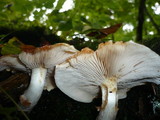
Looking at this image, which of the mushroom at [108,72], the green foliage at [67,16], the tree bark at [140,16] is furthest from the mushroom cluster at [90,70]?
the tree bark at [140,16]

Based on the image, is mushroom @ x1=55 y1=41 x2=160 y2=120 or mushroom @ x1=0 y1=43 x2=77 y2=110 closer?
mushroom @ x1=55 y1=41 x2=160 y2=120

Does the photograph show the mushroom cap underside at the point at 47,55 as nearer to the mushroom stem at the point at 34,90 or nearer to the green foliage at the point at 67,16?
the mushroom stem at the point at 34,90

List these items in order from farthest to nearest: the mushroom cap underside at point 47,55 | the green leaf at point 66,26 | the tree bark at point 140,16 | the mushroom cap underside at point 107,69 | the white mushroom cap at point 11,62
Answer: the tree bark at point 140,16 → the green leaf at point 66,26 → the white mushroom cap at point 11,62 → the mushroom cap underside at point 47,55 → the mushroom cap underside at point 107,69

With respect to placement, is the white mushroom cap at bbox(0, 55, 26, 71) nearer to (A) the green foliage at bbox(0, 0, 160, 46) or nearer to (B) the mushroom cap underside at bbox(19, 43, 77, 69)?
(B) the mushroom cap underside at bbox(19, 43, 77, 69)

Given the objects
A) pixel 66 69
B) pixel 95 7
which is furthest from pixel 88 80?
pixel 95 7

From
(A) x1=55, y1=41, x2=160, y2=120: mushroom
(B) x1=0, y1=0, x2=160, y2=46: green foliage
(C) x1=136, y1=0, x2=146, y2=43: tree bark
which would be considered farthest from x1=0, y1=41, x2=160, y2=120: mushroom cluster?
(C) x1=136, y1=0, x2=146, y2=43: tree bark

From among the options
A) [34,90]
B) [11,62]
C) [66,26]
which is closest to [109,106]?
[34,90]

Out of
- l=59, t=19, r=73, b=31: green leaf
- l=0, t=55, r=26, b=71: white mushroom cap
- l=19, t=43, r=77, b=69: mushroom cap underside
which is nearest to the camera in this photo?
l=19, t=43, r=77, b=69: mushroom cap underside

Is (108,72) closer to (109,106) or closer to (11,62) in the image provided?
(109,106)
